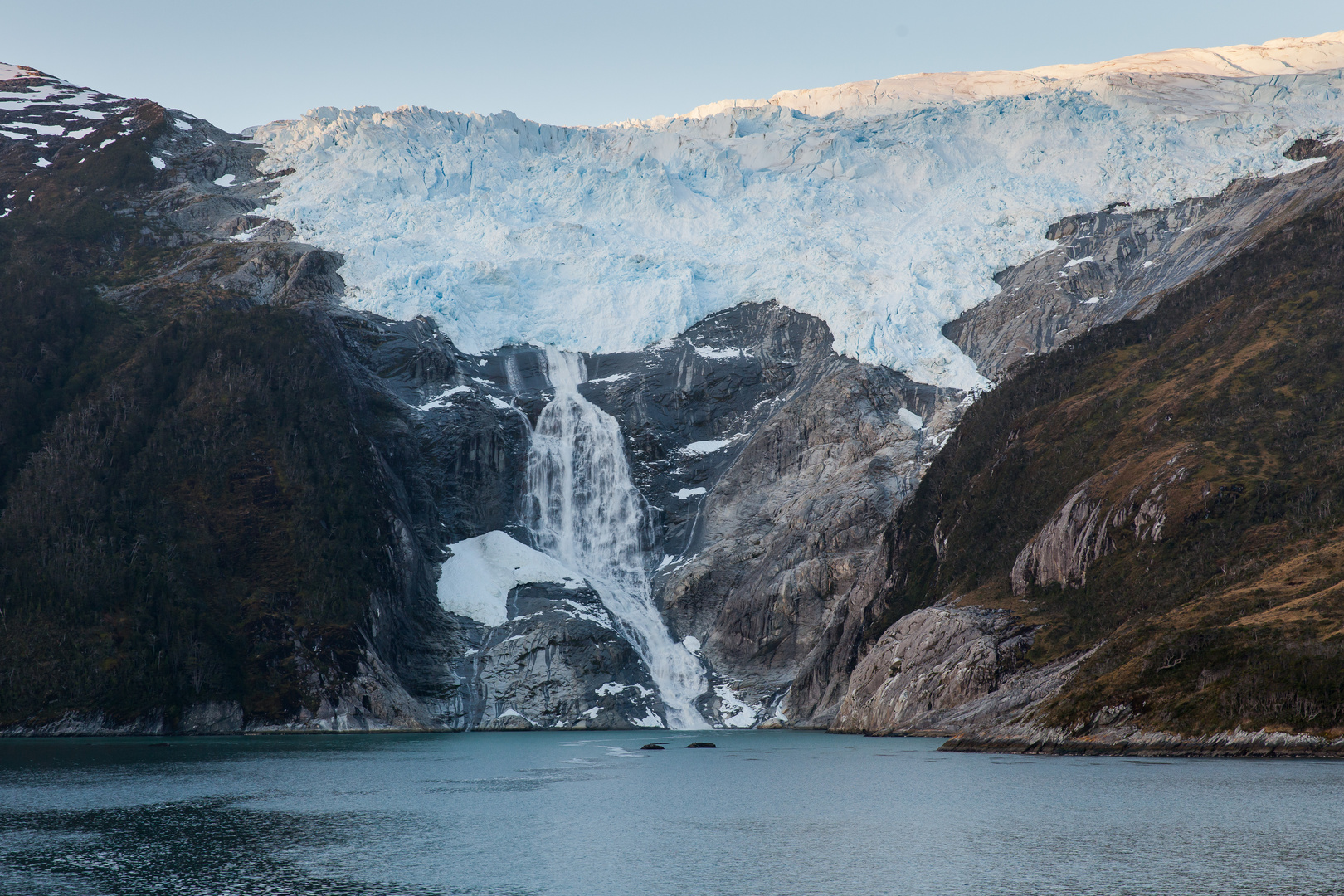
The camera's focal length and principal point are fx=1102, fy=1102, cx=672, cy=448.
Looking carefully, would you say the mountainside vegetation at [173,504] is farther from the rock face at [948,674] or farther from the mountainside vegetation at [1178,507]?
the mountainside vegetation at [1178,507]

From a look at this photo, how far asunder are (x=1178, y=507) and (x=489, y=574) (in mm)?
101669

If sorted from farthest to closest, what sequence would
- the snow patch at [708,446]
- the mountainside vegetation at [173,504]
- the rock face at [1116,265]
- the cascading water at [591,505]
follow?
the snow patch at [708,446], the cascading water at [591,505], the rock face at [1116,265], the mountainside vegetation at [173,504]

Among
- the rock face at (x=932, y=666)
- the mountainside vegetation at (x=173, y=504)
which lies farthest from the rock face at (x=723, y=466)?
the rock face at (x=932, y=666)

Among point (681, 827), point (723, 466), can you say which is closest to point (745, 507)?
point (723, 466)

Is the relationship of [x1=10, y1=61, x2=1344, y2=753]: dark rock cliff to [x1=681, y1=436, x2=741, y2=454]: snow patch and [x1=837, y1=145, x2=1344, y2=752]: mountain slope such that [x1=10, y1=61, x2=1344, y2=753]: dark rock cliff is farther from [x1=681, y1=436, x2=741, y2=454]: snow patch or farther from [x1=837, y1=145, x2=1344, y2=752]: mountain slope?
[x1=681, y1=436, x2=741, y2=454]: snow patch

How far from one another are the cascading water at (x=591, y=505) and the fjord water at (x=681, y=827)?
265 feet

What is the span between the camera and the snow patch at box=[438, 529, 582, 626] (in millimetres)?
166500

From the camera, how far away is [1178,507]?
360ft

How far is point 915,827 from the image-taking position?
182ft

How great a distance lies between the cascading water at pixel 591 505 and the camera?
17512 centimetres

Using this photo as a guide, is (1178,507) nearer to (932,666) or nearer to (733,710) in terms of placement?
(932,666)

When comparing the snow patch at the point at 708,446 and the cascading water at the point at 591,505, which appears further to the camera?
the snow patch at the point at 708,446

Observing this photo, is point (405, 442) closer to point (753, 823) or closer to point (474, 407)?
point (474, 407)

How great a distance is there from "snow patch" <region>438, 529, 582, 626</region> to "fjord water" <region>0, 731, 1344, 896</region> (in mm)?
72437
